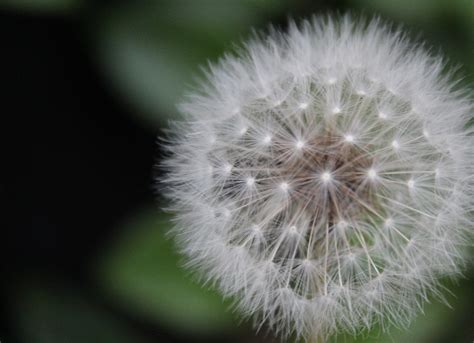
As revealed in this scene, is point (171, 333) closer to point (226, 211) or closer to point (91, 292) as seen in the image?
point (91, 292)

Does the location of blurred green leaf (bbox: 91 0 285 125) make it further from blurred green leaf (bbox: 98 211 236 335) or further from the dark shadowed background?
blurred green leaf (bbox: 98 211 236 335)

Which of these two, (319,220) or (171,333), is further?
(171,333)

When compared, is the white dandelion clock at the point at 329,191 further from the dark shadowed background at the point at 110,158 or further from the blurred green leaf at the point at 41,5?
the blurred green leaf at the point at 41,5

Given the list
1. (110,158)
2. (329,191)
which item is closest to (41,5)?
(110,158)

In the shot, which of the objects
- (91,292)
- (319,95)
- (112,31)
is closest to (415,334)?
(319,95)

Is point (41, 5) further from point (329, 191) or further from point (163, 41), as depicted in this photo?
point (329, 191)

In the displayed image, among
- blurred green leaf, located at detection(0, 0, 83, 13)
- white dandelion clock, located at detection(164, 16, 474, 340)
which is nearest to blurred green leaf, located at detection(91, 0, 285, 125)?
blurred green leaf, located at detection(0, 0, 83, 13)

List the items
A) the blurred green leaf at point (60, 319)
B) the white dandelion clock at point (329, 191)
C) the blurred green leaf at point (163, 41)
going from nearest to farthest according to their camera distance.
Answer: the white dandelion clock at point (329, 191) < the blurred green leaf at point (163, 41) < the blurred green leaf at point (60, 319)

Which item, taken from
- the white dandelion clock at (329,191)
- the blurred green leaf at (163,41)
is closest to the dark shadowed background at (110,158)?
the blurred green leaf at (163,41)
